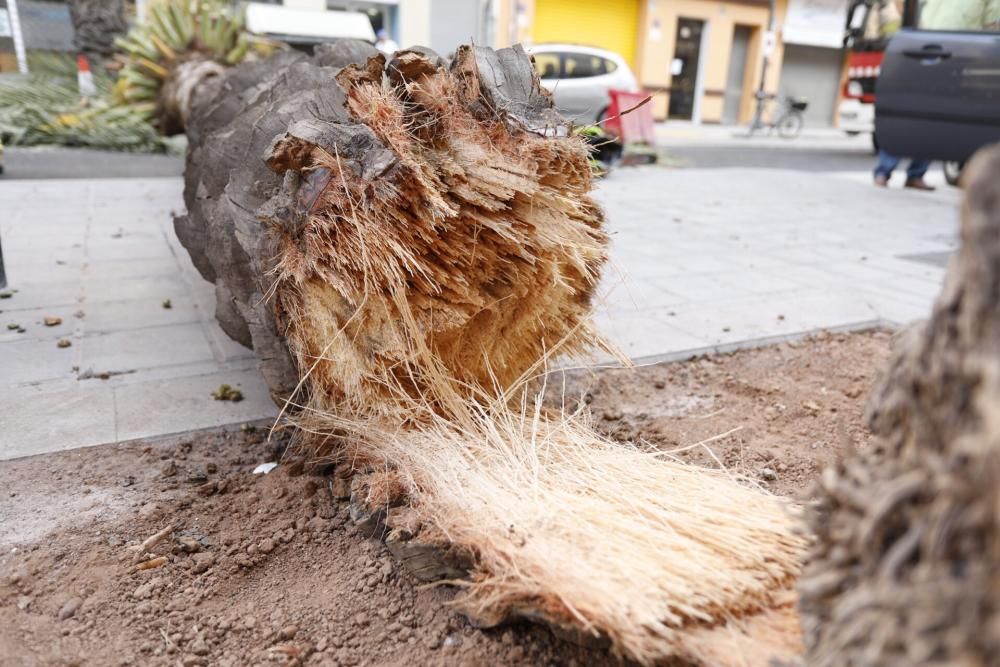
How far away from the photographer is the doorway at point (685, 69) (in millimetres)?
22422

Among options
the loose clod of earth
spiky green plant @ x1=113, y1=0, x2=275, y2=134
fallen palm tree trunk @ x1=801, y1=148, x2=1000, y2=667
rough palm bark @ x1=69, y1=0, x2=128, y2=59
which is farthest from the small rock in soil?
rough palm bark @ x1=69, y1=0, x2=128, y2=59

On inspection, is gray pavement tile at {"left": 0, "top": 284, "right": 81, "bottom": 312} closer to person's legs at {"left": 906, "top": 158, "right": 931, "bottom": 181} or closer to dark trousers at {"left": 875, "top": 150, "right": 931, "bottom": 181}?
dark trousers at {"left": 875, "top": 150, "right": 931, "bottom": 181}

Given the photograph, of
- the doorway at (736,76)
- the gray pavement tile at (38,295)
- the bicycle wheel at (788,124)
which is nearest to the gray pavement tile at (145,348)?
the gray pavement tile at (38,295)

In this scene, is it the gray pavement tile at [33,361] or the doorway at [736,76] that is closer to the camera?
the gray pavement tile at [33,361]

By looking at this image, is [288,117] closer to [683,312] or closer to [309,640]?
[309,640]

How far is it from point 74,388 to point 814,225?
627 centimetres

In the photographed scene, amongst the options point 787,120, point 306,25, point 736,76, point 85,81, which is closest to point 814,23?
point 736,76

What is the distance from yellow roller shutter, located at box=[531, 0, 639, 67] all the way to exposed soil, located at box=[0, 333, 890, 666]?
19.0 meters

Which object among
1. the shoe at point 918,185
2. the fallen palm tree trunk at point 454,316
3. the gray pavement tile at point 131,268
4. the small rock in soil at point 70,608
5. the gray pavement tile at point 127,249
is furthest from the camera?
the shoe at point 918,185

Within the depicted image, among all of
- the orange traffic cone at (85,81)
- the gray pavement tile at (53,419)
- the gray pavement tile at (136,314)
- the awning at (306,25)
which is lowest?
the gray pavement tile at (136,314)

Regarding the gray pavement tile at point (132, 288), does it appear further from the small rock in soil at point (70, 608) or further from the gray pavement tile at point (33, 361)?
the small rock in soil at point (70, 608)

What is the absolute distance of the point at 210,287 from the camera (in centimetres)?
457

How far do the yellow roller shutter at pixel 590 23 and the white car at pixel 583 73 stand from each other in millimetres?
7106

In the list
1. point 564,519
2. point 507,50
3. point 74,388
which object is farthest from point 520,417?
point 74,388
